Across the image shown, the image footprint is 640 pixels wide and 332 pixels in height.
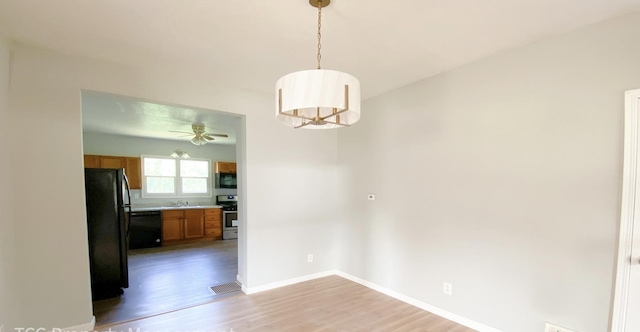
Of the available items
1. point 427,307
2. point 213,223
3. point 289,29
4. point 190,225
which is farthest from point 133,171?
point 427,307

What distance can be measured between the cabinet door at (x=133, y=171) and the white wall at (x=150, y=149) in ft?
0.78

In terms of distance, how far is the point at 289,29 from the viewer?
2.08m

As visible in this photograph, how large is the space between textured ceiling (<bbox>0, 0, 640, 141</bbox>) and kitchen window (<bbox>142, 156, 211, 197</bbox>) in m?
4.89

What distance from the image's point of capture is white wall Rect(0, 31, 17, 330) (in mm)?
1991

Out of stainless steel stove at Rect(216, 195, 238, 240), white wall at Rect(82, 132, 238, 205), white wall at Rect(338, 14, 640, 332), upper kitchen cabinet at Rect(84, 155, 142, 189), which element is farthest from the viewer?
stainless steel stove at Rect(216, 195, 238, 240)

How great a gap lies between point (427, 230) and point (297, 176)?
73.5 inches

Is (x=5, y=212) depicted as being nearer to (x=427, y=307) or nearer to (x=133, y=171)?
(x=427, y=307)

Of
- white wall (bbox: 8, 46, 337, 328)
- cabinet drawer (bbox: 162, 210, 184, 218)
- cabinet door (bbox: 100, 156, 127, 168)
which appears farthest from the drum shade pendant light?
cabinet door (bbox: 100, 156, 127, 168)

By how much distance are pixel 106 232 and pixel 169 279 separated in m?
1.20

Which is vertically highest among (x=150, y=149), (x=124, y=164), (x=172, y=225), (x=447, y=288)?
(x=150, y=149)

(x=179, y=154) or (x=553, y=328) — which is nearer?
(x=553, y=328)

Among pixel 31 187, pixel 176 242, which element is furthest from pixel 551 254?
pixel 176 242

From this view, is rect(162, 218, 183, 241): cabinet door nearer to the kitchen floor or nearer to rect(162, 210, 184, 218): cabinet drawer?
rect(162, 210, 184, 218): cabinet drawer

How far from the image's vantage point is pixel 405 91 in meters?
3.32
